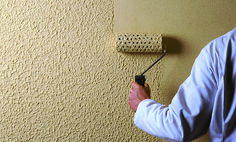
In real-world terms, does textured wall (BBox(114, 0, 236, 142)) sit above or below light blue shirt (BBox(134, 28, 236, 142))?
above

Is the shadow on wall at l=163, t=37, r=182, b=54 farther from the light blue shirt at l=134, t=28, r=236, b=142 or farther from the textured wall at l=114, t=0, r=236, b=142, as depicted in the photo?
the light blue shirt at l=134, t=28, r=236, b=142

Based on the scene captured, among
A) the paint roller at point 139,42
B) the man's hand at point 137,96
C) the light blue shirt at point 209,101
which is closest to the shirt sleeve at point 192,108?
the light blue shirt at point 209,101

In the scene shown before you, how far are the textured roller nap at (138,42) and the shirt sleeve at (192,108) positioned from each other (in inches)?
9.2

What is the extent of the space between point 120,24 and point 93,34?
96mm

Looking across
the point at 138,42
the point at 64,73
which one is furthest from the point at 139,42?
the point at 64,73

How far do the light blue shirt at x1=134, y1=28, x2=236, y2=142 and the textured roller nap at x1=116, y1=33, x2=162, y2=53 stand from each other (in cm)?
24

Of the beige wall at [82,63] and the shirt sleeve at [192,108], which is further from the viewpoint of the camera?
the beige wall at [82,63]

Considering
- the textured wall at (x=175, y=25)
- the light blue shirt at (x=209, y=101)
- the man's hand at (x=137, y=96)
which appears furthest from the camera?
the textured wall at (x=175, y=25)

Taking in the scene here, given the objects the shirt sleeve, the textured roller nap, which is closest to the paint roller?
the textured roller nap

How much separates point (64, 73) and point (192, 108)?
1.37 ft

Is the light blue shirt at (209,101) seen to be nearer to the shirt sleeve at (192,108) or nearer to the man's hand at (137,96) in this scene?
the shirt sleeve at (192,108)

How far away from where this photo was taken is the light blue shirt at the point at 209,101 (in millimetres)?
441

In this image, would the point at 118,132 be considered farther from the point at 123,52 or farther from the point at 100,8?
the point at 100,8

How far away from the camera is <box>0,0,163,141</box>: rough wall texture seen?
0.69m
